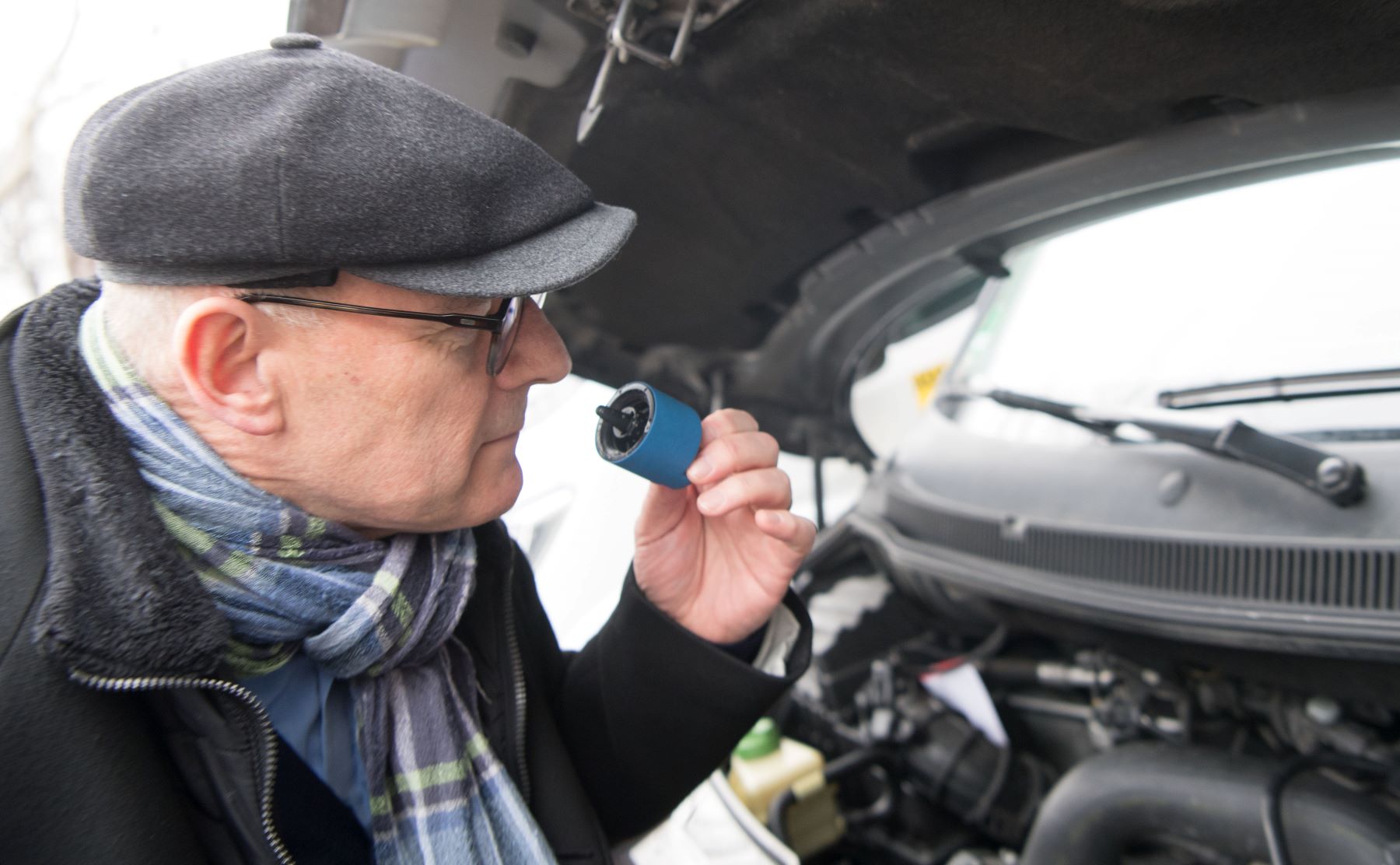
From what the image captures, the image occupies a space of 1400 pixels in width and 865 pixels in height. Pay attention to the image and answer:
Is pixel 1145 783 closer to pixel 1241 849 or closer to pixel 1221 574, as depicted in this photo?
pixel 1241 849

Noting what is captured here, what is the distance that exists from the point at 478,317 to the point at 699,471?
0.96 feet

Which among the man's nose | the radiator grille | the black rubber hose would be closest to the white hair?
the man's nose

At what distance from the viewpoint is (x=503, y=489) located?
3.24 feet

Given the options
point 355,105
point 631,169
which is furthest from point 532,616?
point 355,105

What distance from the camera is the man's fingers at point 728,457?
38.8 inches

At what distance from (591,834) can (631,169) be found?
2.96 ft

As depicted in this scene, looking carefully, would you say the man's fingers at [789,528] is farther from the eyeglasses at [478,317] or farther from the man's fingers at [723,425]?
the eyeglasses at [478,317]

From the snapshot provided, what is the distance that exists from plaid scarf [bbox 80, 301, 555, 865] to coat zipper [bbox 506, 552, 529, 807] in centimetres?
5

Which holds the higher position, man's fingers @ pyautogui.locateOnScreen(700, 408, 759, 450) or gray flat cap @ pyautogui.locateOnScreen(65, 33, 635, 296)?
gray flat cap @ pyautogui.locateOnScreen(65, 33, 635, 296)

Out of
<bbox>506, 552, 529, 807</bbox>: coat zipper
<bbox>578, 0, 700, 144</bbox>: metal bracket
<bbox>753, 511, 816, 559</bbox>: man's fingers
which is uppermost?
<bbox>578, 0, 700, 144</bbox>: metal bracket

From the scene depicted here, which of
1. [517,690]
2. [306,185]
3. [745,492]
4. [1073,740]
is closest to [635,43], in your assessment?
[306,185]

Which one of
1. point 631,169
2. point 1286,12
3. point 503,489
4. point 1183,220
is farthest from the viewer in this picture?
point 1183,220

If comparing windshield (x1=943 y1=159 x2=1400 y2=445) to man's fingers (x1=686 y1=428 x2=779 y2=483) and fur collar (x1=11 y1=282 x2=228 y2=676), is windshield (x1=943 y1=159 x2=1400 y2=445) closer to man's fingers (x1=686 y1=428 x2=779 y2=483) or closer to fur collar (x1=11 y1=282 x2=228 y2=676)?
man's fingers (x1=686 y1=428 x2=779 y2=483)

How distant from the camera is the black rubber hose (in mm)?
1102
